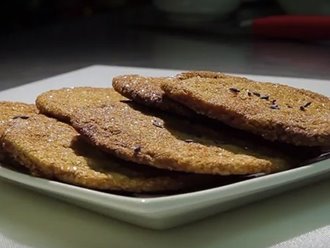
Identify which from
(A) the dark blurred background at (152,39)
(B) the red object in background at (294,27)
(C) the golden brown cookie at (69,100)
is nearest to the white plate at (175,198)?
(C) the golden brown cookie at (69,100)

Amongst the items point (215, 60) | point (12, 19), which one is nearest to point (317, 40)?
point (215, 60)

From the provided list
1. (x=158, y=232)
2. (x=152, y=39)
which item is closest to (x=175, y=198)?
(x=158, y=232)

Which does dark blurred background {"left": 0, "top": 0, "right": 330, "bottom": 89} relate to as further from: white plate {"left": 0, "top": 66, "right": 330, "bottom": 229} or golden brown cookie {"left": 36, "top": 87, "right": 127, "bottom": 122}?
white plate {"left": 0, "top": 66, "right": 330, "bottom": 229}

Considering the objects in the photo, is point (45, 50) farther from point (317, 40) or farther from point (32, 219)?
point (32, 219)

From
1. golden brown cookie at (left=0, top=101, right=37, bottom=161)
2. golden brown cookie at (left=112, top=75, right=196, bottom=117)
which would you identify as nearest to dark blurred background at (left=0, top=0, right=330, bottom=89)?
golden brown cookie at (left=0, top=101, right=37, bottom=161)

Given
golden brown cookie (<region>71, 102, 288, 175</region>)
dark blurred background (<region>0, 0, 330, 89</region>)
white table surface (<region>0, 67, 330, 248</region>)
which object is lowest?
dark blurred background (<region>0, 0, 330, 89</region>)

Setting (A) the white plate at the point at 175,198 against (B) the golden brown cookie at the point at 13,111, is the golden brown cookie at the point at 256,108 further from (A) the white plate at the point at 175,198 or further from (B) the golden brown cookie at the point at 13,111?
(B) the golden brown cookie at the point at 13,111
